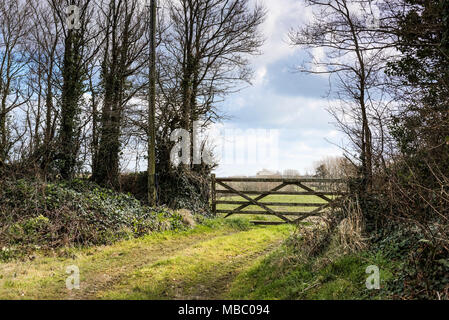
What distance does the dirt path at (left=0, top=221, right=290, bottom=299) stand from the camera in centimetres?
541

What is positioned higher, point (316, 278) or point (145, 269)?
point (316, 278)

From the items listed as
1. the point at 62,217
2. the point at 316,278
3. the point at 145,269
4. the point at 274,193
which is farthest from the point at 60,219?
the point at 274,193

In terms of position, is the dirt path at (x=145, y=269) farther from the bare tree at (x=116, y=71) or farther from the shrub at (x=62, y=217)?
the bare tree at (x=116, y=71)

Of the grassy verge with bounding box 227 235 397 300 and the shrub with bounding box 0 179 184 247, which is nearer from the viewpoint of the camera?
the grassy verge with bounding box 227 235 397 300

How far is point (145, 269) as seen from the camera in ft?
21.4

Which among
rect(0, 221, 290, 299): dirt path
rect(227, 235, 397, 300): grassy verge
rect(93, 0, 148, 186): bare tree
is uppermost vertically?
rect(93, 0, 148, 186): bare tree

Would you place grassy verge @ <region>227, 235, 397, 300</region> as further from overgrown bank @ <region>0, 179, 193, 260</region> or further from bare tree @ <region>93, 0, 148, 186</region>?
bare tree @ <region>93, 0, 148, 186</region>

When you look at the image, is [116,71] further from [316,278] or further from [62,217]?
[316,278]

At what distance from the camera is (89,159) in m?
13.1

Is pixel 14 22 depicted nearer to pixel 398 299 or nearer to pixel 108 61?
pixel 108 61

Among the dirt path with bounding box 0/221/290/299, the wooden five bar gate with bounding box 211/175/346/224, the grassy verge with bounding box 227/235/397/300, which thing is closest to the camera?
the grassy verge with bounding box 227/235/397/300

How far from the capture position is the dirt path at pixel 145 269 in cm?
541

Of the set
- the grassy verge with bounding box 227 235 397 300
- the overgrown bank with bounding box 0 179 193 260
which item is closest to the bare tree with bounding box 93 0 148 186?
the overgrown bank with bounding box 0 179 193 260

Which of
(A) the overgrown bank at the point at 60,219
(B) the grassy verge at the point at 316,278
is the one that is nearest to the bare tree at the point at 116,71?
(A) the overgrown bank at the point at 60,219
